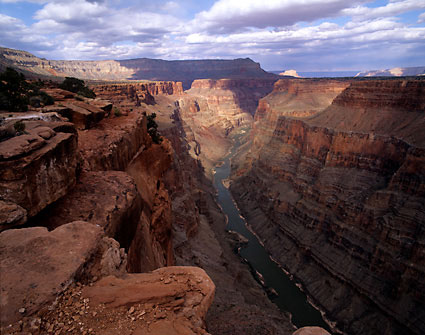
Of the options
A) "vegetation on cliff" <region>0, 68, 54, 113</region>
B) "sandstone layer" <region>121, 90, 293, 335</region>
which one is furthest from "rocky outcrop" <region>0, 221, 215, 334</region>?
"sandstone layer" <region>121, 90, 293, 335</region>

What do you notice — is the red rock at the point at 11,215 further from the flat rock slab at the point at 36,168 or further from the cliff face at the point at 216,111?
the cliff face at the point at 216,111

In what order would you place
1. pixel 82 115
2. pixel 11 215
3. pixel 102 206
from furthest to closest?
pixel 82 115
pixel 102 206
pixel 11 215

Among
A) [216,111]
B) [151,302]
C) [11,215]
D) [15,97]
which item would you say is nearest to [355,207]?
[151,302]

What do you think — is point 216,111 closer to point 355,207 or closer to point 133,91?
point 133,91

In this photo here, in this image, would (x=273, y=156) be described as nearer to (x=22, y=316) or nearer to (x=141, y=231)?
(x=141, y=231)

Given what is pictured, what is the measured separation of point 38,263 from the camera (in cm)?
641

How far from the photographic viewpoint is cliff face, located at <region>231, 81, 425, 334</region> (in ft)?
99.0

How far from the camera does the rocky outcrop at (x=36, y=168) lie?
7754 mm

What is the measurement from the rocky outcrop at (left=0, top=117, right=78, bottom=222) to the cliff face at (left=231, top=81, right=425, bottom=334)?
34027 millimetres

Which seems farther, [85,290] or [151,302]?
[151,302]

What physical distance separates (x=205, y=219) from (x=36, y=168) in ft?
128

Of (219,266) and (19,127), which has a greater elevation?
(19,127)

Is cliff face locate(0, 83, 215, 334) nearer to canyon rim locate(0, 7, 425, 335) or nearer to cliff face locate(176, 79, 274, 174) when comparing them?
canyon rim locate(0, 7, 425, 335)

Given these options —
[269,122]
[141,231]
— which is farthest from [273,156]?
[141,231]
